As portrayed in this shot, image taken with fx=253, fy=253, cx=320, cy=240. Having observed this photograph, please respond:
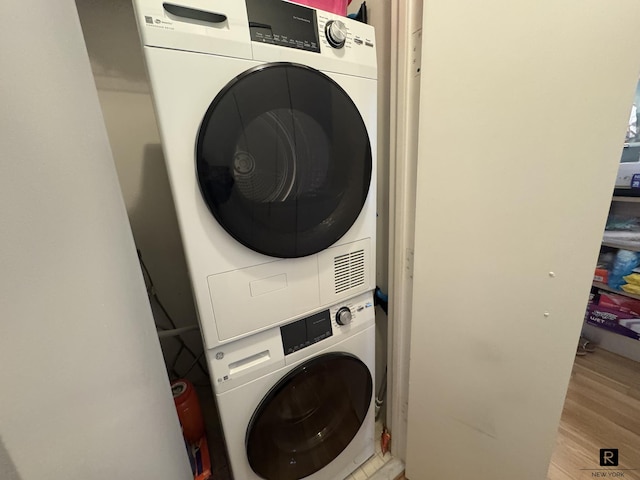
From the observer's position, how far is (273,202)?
68cm

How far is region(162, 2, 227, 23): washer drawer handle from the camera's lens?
51 centimetres

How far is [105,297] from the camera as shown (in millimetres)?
399

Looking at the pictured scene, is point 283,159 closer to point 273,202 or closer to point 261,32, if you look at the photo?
point 273,202

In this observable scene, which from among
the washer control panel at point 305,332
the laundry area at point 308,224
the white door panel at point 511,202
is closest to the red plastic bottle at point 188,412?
the laundry area at point 308,224

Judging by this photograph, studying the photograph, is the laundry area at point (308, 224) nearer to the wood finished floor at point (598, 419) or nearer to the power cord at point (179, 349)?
the wood finished floor at point (598, 419)

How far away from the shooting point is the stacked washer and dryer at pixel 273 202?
561 millimetres

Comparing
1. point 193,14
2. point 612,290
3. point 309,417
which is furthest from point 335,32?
point 612,290

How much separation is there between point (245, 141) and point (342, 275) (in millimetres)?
510

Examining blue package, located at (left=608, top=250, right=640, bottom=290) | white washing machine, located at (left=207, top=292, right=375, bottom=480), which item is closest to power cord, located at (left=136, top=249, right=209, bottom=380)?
white washing machine, located at (left=207, top=292, right=375, bottom=480)

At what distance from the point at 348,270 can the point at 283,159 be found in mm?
426

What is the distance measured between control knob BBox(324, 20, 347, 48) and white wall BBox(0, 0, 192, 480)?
21.1 inches

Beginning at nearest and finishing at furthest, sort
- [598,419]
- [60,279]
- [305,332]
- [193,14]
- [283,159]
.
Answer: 1. [60,279]
2. [193,14]
3. [283,159]
4. [305,332]
5. [598,419]

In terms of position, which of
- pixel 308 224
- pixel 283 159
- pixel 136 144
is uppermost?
pixel 136 144

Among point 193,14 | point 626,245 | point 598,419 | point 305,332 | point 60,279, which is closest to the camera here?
point 60,279
